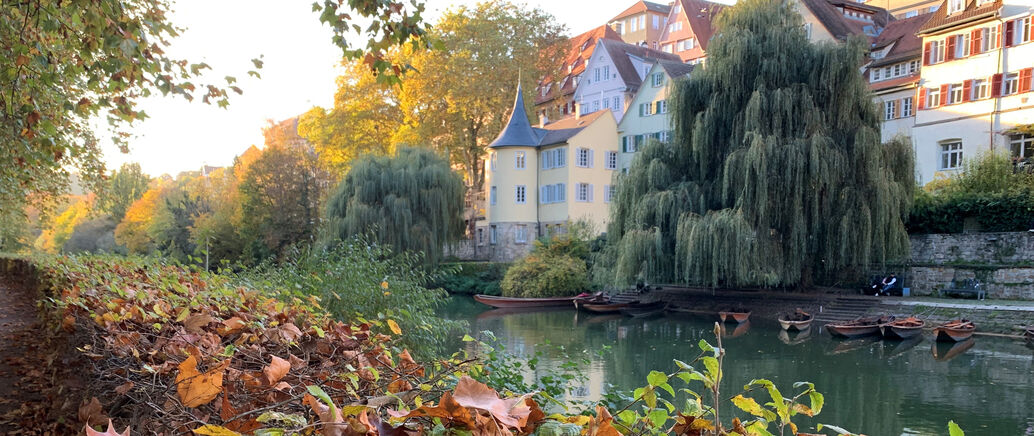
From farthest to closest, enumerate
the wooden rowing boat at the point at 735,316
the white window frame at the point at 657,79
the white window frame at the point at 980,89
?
1. the white window frame at the point at 657,79
2. the white window frame at the point at 980,89
3. the wooden rowing boat at the point at 735,316

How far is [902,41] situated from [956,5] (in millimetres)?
5375

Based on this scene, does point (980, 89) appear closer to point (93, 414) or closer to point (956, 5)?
point (956, 5)

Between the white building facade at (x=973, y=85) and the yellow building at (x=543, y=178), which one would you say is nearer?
the white building facade at (x=973, y=85)

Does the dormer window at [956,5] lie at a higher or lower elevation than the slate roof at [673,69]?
higher

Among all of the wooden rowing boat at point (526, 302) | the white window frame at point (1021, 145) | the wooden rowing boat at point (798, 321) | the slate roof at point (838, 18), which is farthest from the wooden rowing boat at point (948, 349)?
the slate roof at point (838, 18)

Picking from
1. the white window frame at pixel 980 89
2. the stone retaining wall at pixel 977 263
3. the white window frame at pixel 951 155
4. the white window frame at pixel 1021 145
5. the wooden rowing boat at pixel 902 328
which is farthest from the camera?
the white window frame at pixel 951 155

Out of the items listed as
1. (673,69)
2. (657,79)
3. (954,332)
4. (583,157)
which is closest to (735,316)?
(954,332)

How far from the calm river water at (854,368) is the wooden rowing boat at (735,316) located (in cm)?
48

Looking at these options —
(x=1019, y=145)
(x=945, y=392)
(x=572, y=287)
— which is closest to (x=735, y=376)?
(x=945, y=392)

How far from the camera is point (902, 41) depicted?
36312 millimetres

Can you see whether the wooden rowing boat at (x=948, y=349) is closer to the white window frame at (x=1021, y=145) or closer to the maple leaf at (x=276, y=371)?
the white window frame at (x=1021, y=145)

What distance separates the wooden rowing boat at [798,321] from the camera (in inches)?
869

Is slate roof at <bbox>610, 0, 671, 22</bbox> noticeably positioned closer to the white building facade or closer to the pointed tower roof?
the pointed tower roof

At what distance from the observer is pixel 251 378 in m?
2.14
